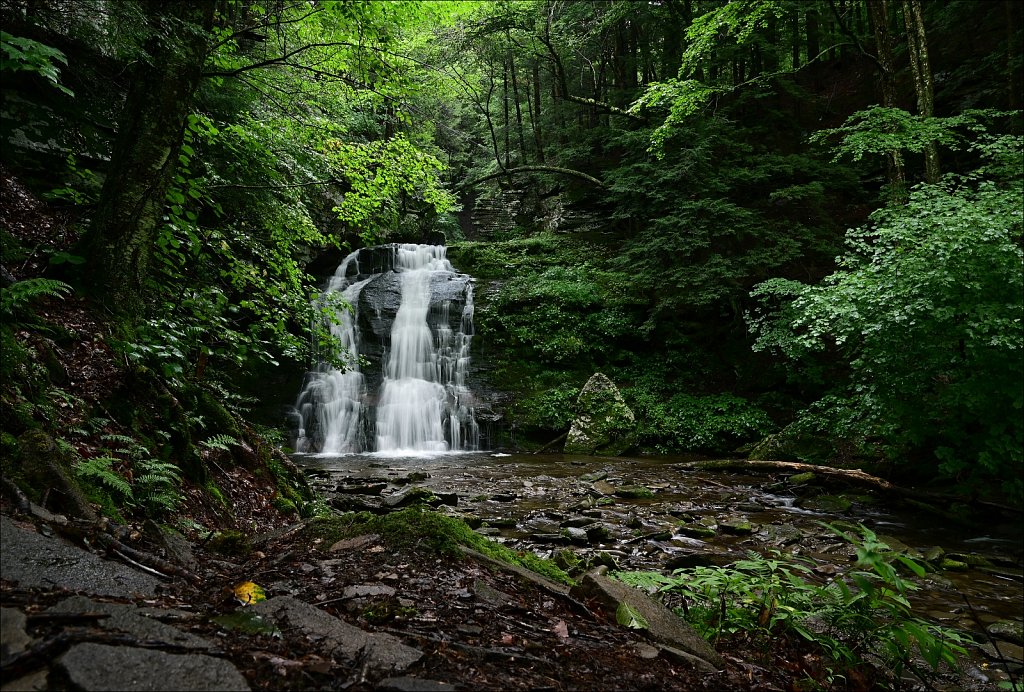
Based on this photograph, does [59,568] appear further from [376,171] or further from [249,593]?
[376,171]

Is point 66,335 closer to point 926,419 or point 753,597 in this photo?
point 753,597

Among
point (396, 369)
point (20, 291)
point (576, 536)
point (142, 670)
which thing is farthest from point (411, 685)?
point (396, 369)

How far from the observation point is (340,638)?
182cm

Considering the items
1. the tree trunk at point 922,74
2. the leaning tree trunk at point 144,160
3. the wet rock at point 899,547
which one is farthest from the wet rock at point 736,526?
the tree trunk at point 922,74

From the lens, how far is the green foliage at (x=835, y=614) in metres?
2.42

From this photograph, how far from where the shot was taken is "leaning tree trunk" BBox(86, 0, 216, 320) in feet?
14.3

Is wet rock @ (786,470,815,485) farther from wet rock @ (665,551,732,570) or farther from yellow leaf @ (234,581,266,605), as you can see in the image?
yellow leaf @ (234,581,266,605)

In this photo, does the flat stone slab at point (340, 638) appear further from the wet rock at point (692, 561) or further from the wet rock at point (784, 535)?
the wet rock at point (784, 535)

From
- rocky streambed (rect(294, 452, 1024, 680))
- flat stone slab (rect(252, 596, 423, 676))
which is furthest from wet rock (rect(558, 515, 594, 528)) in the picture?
flat stone slab (rect(252, 596, 423, 676))

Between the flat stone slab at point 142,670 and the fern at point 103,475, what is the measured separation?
176 cm

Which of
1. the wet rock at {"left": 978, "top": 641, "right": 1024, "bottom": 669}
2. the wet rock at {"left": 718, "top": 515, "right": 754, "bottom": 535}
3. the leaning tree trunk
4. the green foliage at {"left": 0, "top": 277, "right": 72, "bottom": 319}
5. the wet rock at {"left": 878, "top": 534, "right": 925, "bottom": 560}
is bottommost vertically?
the wet rock at {"left": 978, "top": 641, "right": 1024, "bottom": 669}

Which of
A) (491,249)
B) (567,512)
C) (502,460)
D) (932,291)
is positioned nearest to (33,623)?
(567,512)

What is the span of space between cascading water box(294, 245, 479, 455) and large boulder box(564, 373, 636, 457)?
3174mm

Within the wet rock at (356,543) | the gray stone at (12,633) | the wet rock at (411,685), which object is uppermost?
the gray stone at (12,633)
